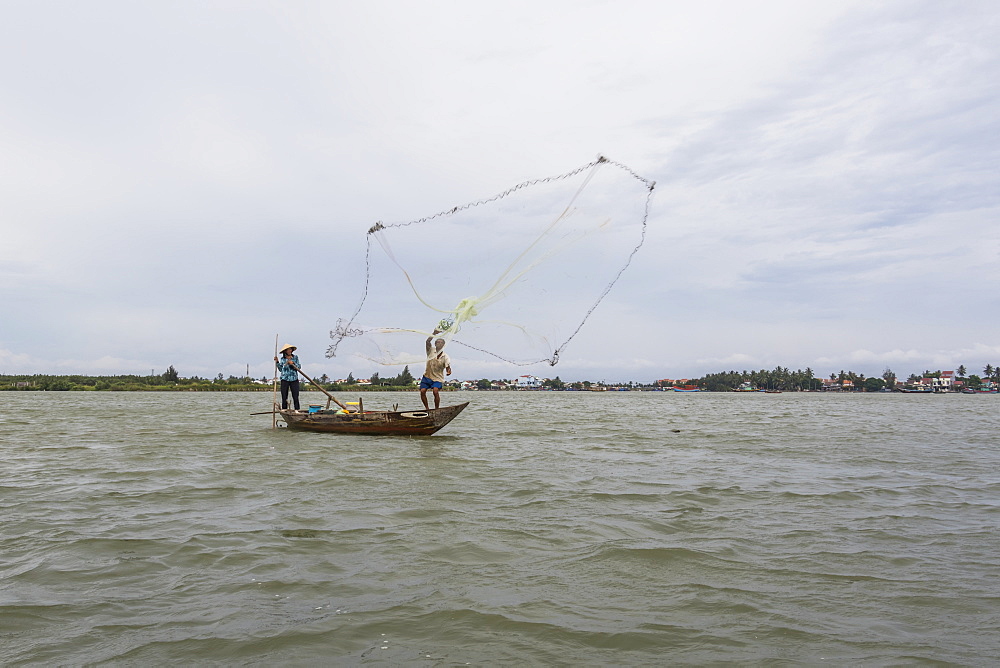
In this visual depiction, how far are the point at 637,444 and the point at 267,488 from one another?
10483mm

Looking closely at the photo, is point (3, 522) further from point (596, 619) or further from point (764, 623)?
point (764, 623)

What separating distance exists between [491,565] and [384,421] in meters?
12.6

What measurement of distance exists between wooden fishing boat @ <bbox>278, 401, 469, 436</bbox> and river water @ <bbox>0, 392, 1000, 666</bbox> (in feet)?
18.2

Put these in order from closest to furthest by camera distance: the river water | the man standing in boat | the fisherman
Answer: the river water → the man standing in boat → the fisherman

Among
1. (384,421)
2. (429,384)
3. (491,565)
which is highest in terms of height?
(429,384)

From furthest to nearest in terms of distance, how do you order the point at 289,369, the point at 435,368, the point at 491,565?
the point at 289,369
the point at 435,368
the point at 491,565

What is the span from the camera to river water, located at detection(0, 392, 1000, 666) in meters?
4.10

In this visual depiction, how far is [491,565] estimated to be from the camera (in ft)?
18.9

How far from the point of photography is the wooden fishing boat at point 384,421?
17.6 m

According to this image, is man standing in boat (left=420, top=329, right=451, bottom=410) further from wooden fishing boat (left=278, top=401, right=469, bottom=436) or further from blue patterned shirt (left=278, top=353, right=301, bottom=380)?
blue patterned shirt (left=278, top=353, right=301, bottom=380)

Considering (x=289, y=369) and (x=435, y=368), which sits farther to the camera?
(x=289, y=369)

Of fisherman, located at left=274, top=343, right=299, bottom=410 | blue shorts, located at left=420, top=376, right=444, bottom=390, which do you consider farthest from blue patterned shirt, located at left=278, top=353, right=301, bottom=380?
blue shorts, located at left=420, top=376, right=444, bottom=390

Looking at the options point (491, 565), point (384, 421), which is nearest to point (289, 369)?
point (384, 421)

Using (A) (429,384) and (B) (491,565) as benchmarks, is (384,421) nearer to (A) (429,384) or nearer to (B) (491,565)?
(A) (429,384)
